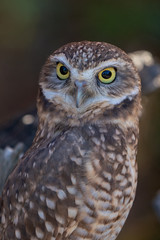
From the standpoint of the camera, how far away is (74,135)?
2.11 m

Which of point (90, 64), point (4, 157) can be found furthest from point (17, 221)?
point (4, 157)

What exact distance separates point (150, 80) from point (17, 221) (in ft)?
4.81

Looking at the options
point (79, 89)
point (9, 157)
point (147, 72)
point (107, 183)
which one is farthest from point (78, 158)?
point (147, 72)

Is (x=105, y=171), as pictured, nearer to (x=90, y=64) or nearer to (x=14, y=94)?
(x=90, y=64)

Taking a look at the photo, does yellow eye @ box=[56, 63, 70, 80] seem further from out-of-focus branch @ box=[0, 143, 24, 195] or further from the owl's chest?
out-of-focus branch @ box=[0, 143, 24, 195]

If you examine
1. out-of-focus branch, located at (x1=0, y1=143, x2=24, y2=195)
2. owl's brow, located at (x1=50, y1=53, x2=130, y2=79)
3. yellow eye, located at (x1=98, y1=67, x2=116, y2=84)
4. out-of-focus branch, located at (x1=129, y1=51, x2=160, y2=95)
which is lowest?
out-of-focus branch, located at (x1=129, y1=51, x2=160, y2=95)

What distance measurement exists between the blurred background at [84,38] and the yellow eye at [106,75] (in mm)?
1460

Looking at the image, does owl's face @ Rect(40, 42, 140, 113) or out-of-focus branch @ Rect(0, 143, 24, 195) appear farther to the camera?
out-of-focus branch @ Rect(0, 143, 24, 195)

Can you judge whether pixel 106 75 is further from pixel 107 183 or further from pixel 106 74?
pixel 107 183

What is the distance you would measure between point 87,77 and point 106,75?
0.08 metres

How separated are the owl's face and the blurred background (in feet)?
4.66

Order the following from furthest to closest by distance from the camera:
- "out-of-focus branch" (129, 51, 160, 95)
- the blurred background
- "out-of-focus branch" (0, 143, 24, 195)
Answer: the blurred background < "out-of-focus branch" (129, 51, 160, 95) < "out-of-focus branch" (0, 143, 24, 195)

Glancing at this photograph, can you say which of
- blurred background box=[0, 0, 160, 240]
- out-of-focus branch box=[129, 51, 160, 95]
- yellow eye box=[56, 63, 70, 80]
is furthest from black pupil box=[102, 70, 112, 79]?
blurred background box=[0, 0, 160, 240]

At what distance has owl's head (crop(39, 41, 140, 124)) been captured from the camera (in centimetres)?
203
